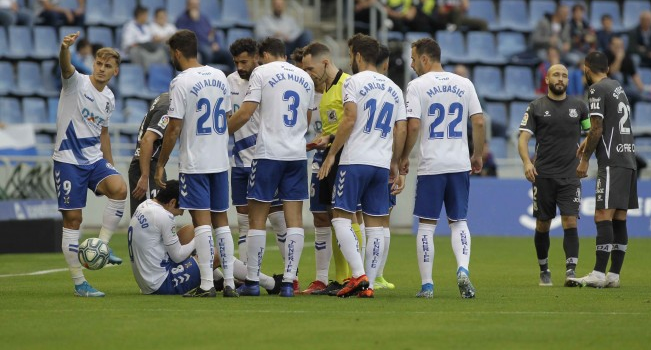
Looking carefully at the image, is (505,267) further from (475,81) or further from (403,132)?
(475,81)


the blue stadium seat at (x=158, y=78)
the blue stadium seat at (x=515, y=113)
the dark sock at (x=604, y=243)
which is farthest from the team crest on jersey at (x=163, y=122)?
A: the blue stadium seat at (x=515, y=113)

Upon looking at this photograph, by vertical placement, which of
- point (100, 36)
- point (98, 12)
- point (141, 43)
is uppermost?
point (98, 12)

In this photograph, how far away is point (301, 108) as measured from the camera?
39.0 feet

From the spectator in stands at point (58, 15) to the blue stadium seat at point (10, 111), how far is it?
1.99 metres

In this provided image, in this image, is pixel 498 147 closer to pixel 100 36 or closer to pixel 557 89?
pixel 100 36

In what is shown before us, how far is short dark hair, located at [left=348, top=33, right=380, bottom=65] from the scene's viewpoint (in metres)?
11.7

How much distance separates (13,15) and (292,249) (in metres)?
15.3

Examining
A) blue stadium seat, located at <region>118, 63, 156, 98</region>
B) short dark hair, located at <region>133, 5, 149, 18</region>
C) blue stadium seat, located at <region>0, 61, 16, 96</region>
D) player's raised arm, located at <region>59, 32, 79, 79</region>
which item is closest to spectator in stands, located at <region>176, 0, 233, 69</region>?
short dark hair, located at <region>133, 5, 149, 18</region>

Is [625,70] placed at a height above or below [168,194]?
above

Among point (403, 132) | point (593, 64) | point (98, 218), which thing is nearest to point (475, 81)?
point (98, 218)

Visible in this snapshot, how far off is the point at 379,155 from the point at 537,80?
17.8m

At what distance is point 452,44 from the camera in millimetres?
28500

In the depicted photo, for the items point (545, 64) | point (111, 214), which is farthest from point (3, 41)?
point (111, 214)

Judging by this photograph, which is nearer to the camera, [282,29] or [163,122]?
[163,122]
